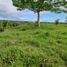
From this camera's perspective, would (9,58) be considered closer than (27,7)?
Yes

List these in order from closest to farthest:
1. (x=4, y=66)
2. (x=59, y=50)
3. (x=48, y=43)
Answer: (x=4, y=66)
(x=59, y=50)
(x=48, y=43)

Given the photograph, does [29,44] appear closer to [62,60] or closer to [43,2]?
[62,60]

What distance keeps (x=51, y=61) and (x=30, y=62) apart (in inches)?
52.8

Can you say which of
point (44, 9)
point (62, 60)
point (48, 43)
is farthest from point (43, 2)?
point (62, 60)

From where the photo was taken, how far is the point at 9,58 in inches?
482

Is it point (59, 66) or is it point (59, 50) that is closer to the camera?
point (59, 66)

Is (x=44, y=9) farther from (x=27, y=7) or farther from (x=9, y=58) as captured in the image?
(x=9, y=58)

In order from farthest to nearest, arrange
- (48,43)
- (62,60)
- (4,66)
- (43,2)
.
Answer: (43,2), (48,43), (62,60), (4,66)

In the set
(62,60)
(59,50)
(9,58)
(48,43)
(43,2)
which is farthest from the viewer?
(43,2)

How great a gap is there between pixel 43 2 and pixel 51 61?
34.3 meters

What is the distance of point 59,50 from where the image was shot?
588 inches

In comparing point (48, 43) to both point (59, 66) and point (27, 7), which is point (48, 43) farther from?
point (27, 7)

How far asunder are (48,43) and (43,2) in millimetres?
30209

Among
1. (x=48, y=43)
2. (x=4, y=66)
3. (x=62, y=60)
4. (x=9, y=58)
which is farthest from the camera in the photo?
(x=48, y=43)
